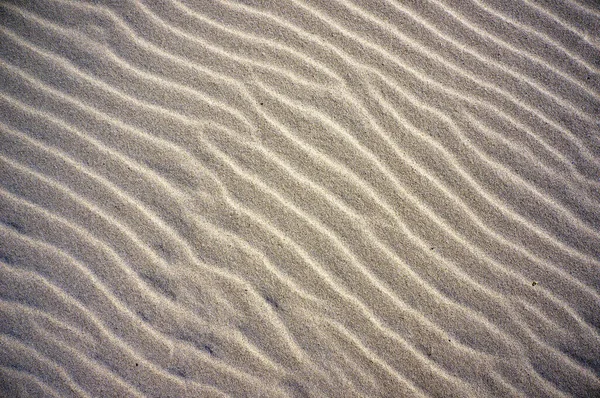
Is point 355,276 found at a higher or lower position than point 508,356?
higher

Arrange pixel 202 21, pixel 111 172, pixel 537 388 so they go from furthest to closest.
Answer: pixel 202 21, pixel 111 172, pixel 537 388

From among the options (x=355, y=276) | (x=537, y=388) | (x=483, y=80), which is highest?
(x=483, y=80)

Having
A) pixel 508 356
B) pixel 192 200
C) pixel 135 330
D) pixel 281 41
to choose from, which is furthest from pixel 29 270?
pixel 508 356

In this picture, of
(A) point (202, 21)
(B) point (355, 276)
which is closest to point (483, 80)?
(B) point (355, 276)

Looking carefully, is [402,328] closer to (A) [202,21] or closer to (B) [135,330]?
(B) [135,330]

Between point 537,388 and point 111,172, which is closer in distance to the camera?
point 537,388

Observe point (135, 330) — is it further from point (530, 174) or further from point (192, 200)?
point (530, 174)

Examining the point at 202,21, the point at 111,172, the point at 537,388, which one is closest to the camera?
the point at 537,388
